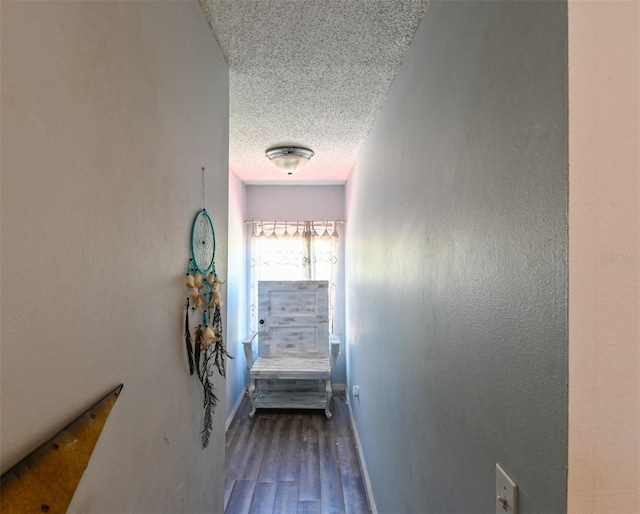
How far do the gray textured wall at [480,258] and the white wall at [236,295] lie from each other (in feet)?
7.04

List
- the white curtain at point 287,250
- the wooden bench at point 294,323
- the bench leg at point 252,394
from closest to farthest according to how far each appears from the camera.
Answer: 1. the bench leg at point 252,394
2. the wooden bench at point 294,323
3. the white curtain at point 287,250

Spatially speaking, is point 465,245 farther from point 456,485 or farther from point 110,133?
point 110,133

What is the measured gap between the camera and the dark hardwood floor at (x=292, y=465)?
2.27 m

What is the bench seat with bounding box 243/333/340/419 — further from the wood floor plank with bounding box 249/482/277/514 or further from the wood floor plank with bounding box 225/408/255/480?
the wood floor plank with bounding box 249/482/277/514

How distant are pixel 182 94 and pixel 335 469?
2.65m

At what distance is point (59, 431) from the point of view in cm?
57

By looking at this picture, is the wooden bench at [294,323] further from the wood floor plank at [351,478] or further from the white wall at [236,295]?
the wood floor plank at [351,478]

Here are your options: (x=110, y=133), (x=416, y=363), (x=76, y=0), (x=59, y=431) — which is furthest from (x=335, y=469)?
(x=76, y=0)

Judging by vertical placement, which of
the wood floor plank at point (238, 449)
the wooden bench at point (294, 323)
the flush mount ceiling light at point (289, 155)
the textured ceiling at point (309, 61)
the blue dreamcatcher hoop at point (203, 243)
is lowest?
the wood floor plank at point (238, 449)

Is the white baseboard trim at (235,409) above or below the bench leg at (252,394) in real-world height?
below

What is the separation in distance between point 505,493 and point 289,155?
2481 millimetres

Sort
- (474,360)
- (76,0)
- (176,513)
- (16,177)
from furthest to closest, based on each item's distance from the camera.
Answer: (176,513)
(474,360)
(76,0)
(16,177)

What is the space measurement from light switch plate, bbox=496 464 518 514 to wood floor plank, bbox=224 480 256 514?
201 centimetres

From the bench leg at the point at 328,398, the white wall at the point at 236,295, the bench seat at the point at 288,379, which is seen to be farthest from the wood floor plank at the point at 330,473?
the white wall at the point at 236,295
